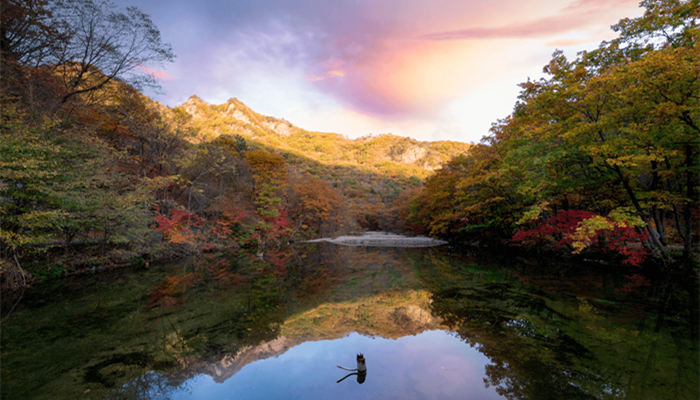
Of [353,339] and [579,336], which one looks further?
[353,339]

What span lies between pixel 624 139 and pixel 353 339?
34.4 ft

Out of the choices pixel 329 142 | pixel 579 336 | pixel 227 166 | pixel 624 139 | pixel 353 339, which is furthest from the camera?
pixel 329 142

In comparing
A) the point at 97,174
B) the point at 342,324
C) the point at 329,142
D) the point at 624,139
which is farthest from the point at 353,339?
the point at 329,142

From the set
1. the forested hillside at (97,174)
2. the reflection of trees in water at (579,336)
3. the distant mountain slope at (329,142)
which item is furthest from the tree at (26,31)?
the distant mountain slope at (329,142)

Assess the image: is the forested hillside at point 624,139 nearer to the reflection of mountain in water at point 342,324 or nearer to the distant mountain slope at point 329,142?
the reflection of mountain in water at point 342,324

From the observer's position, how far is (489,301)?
26.4ft

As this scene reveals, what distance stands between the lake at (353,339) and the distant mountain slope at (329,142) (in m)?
75.6

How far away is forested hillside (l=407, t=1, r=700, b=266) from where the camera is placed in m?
8.23

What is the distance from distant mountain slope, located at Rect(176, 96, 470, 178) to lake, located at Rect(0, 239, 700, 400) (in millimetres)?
75557

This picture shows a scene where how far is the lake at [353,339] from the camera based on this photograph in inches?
154

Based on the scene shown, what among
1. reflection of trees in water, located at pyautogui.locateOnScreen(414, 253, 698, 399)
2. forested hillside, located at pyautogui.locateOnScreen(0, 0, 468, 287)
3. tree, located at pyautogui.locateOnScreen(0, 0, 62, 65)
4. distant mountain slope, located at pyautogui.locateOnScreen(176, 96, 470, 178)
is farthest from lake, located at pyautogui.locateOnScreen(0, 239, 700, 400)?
distant mountain slope, located at pyautogui.locateOnScreen(176, 96, 470, 178)

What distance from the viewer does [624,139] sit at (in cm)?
871

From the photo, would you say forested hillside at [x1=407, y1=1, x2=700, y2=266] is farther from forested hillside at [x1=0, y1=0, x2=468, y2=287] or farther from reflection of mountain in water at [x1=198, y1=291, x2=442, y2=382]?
forested hillside at [x1=0, y1=0, x2=468, y2=287]

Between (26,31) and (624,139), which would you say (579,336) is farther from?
(26,31)
